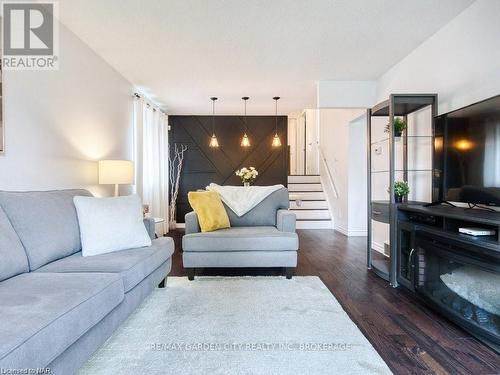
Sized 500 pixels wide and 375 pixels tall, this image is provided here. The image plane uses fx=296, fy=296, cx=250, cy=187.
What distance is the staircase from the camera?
627 centimetres

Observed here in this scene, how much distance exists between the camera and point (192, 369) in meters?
1.52

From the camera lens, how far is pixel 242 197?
366cm

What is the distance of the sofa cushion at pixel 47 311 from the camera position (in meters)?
1.01

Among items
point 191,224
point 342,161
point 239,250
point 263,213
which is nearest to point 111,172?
point 191,224

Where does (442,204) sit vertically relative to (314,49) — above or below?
below

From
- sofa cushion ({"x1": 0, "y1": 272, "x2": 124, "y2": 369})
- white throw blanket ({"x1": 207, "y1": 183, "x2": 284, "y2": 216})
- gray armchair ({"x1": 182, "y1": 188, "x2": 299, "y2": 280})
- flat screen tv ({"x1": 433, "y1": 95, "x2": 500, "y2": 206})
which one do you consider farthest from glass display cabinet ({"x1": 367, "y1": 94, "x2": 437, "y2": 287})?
sofa cushion ({"x1": 0, "y1": 272, "x2": 124, "y2": 369})

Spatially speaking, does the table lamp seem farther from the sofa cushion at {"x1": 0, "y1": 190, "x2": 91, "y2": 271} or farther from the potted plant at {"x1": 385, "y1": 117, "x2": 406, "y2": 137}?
the potted plant at {"x1": 385, "y1": 117, "x2": 406, "y2": 137}

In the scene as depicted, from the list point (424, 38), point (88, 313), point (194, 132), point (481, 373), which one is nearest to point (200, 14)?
point (424, 38)

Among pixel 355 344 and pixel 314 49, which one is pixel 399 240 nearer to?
pixel 355 344

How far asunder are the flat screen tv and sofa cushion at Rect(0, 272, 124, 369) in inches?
95.2

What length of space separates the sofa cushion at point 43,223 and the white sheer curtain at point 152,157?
7.66ft

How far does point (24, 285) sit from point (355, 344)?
5.99 ft

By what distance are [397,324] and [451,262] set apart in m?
0.57

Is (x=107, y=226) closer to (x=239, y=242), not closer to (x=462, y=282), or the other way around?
(x=239, y=242)
